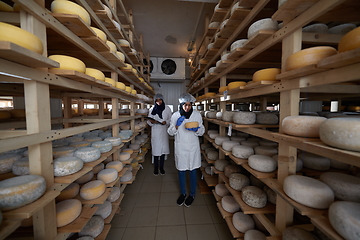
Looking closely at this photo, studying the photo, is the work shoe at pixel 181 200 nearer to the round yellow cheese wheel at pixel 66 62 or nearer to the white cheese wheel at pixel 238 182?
the white cheese wheel at pixel 238 182

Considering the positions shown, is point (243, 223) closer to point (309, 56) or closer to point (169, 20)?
point (309, 56)

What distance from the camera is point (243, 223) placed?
169 cm

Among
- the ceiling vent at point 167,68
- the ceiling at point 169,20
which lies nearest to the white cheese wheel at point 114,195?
the ceiling at point 169,20

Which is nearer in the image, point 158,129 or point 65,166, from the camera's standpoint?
point 65,166

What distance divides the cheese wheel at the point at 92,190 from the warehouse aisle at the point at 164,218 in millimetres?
747

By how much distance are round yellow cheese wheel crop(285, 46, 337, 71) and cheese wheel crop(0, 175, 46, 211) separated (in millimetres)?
1871

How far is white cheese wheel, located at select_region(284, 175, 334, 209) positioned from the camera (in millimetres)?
922

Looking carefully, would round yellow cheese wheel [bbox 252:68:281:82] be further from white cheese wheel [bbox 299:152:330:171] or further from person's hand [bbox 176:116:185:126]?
person's hand [bbox 176:116:185:126]

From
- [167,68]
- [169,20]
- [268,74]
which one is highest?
[169,20]

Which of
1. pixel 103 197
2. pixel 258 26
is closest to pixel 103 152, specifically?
pixel 103 197

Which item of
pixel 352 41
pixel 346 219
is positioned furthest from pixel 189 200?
pixel 352 41

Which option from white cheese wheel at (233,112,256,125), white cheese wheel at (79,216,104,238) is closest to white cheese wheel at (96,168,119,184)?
white cheese wheel at (79,216,104,238)

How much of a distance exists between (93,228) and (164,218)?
3.16ft

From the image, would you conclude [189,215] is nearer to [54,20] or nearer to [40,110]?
[40,110]
